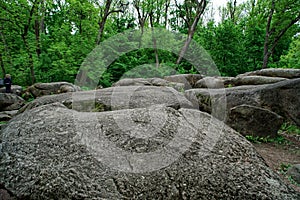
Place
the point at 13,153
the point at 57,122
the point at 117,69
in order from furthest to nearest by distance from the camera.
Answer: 1. the point at 117,69
2. the point at 57,122
3. the point at 13,153

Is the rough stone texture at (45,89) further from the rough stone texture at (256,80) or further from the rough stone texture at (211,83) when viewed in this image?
the rough stone texture at (256,80)

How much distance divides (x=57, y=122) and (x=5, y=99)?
10.5 metres

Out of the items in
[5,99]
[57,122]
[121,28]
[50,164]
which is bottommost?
[5,99]

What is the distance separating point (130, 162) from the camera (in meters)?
2.05

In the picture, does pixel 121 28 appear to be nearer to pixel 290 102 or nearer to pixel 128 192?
pixel 290 102

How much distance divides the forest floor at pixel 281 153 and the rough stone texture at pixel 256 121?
35 cm

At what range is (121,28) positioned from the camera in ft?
91.8

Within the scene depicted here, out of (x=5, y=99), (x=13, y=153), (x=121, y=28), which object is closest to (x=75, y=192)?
(x=13, y=153)

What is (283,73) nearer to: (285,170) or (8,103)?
(285,170)

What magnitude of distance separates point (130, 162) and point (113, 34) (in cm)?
2452

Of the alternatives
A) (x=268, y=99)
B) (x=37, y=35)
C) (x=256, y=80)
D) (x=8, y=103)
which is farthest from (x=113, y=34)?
(x=268, y=99)

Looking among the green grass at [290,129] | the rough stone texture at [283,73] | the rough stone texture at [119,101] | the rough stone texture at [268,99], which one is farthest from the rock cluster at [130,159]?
the rough stone texture at [283,73]

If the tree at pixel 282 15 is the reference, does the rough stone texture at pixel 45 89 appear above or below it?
below

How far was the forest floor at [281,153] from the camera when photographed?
4.07 m
